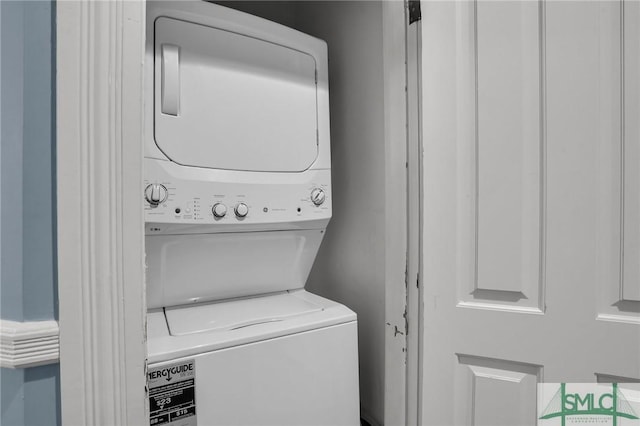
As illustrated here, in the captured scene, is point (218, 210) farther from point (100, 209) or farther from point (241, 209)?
point (100, 209)

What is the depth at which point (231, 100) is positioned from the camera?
46.2 inches

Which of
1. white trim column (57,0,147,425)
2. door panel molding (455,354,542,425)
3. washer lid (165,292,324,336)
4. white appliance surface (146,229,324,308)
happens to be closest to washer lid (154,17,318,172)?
white appliance surface (146,229,324,308)

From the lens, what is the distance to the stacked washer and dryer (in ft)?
3.17

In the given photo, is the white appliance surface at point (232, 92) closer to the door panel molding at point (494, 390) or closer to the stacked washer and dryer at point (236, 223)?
the stacked washer and dryer at point (236, 223)

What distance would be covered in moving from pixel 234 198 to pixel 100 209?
519 mm

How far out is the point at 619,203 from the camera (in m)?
0.91

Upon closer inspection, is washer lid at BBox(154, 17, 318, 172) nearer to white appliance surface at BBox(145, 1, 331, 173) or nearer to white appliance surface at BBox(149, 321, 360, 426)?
white appliance surface at BBox(145, 1, 331, 173)

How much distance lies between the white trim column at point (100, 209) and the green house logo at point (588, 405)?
1.09m

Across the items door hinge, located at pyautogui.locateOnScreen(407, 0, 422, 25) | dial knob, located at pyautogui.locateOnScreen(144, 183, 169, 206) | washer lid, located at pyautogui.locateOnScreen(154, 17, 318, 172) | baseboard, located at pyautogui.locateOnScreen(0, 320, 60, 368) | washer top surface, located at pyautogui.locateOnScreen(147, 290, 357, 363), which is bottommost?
washer top surface, located at pyautogui.locateOnScreen(147, 290, 357, 363)

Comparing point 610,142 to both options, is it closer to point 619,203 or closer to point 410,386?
point 619,203

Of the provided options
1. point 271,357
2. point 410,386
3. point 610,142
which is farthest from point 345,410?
point 610,142

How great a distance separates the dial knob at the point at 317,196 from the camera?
132 centimetres

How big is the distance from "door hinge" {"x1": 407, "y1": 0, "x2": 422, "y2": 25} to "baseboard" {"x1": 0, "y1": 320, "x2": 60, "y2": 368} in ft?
4.16

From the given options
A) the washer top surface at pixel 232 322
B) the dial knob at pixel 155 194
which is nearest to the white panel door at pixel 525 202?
the washer top surface at pixel 232 322
